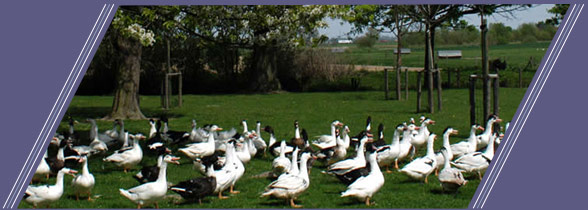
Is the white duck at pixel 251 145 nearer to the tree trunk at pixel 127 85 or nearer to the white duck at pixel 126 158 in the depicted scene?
the white duck at pixel 126 158

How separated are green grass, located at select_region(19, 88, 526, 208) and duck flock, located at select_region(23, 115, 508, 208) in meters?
0.17

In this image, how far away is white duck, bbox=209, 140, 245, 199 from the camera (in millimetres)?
10086

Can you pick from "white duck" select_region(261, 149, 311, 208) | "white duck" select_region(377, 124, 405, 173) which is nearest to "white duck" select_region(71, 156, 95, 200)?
"white duck" select_region(261, 149, 311, 208)

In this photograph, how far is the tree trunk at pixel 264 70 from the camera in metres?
27.1

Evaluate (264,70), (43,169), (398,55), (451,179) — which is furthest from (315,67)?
(451,179)

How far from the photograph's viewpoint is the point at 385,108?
20500 millimetres

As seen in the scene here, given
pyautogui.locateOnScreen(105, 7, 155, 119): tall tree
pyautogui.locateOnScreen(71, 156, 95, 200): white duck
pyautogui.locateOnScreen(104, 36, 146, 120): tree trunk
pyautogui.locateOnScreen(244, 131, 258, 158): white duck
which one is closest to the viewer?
pyautogui.locateOnScreen(71, 156, 95, 200): white duck

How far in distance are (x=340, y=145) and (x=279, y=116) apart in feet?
23.3

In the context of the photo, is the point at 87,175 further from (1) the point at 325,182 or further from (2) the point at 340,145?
(2) the point at 340,145

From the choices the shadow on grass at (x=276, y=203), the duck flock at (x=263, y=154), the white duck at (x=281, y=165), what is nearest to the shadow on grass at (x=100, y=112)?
the duck flock at (x=263, y=154)

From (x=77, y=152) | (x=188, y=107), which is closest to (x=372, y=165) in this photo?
(x=77, y=152)

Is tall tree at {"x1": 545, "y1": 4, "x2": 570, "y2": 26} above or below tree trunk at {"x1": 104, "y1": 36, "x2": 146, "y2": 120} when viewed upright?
above

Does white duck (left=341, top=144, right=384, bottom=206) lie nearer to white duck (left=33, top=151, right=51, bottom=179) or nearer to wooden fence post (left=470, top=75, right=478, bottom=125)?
white duck (left=33, top=151, right=51, bottom=179)

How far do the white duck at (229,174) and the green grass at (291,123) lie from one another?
0.17 metres
